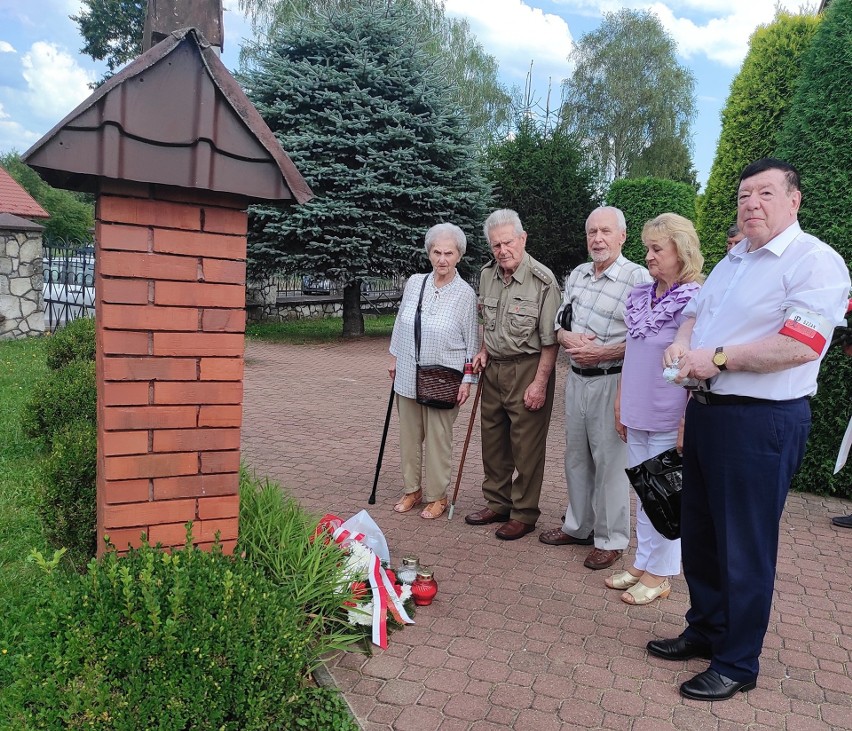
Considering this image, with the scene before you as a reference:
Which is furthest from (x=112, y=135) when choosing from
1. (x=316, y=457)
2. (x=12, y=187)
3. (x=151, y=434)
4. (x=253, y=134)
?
(x=12, y=187)

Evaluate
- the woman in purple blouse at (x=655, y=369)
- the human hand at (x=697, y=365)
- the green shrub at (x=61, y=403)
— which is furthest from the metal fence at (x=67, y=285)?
the human hand at (x=697, y=365)

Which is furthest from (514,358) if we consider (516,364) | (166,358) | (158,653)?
(158,653)

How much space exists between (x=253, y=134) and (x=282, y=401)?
6.59 metres

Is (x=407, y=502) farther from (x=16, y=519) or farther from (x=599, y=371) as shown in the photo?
(x=16, y=519)

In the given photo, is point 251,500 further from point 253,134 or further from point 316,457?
point 316,457

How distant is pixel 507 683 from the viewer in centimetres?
284

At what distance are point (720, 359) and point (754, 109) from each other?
541 centimetres

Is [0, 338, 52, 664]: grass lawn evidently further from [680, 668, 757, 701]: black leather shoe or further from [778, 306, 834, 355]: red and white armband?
[778, 306, 834, 355]: red and white armband

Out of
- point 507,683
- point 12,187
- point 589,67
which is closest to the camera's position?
point 507,683

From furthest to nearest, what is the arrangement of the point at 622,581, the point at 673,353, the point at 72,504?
the point at 622,581 → the point at 72,504 → the point at 673,353

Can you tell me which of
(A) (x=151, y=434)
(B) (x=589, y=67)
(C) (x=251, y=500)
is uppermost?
(B) (x=589, y=67)

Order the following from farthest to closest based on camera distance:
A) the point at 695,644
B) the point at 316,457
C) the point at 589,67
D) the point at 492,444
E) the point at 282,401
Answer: the point at 589,67
the point at 282,401
the point at 316,457
the point at 492,444
the point at 695,644

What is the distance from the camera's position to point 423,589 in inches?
135

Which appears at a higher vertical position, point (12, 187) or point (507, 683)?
point (12, 187)
